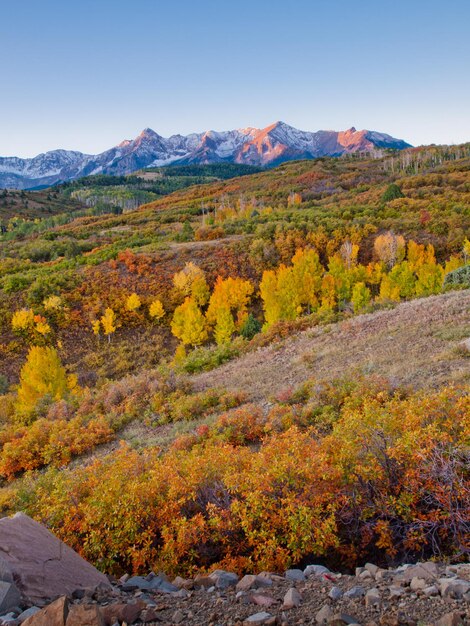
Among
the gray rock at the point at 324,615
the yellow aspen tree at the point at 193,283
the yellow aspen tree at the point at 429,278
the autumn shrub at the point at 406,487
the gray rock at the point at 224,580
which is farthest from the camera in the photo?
the yellow aspen tree at the point at 193,283

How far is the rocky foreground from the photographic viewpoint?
3.43 m

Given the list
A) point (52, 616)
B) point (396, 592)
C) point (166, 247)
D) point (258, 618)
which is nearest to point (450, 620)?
point (396, 592)

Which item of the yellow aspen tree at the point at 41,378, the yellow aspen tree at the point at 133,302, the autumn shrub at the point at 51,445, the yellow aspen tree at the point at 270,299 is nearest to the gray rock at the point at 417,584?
the autumn shrub at the point at 51,445

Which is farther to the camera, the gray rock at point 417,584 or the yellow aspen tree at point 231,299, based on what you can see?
the yellow aspen tree at point 231,299

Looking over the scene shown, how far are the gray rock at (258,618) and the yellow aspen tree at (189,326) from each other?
35.9m

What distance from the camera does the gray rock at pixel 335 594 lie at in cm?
388

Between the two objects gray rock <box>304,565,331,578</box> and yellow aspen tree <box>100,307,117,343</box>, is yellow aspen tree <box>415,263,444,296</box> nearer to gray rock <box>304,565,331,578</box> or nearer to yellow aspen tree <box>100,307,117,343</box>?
yellow aspen tree <box>100,307,117,343</box>

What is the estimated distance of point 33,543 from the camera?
4.97 m

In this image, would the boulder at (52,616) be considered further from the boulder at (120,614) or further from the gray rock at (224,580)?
the gray rock at (224,580)

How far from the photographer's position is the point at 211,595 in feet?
14.5

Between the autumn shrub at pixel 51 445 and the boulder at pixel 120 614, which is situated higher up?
the boulder at pixel 120 614

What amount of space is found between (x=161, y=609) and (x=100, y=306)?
4174 cm

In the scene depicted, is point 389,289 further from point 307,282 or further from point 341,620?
point 341,620

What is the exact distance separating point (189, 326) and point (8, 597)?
3555 centimetres
